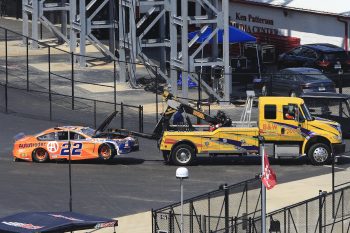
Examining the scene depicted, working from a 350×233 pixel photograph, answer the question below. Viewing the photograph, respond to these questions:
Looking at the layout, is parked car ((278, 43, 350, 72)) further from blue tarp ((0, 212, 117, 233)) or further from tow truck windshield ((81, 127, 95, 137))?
blue tarp ((0, 212, 117, 233))

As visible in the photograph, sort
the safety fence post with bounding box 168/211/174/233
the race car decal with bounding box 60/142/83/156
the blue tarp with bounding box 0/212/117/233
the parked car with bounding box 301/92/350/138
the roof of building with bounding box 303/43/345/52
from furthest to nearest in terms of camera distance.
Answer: the roof of building with bounding box 303/43/345/52
the parked car with bounding box 301/92/350/138
the race car decal with bounding box 60/142/83/156
the safety fence post with bounding box 168/211/174/233
the blue tarp with bounding box 0/212/117/233

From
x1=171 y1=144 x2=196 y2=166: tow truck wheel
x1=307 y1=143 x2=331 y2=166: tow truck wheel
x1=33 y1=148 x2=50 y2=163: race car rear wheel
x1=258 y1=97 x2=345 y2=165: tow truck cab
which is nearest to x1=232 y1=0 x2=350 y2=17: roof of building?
x1=258 y1=97 x2=345 y2=165: tow truck cab

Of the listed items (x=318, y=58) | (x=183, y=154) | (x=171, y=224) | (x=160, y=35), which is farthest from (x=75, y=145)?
(x=318, y=58)

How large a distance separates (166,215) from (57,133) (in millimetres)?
12111

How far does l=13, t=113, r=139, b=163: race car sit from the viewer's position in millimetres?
38344

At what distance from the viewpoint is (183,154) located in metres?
38.4

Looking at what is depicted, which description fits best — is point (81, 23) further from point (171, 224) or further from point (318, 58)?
point (171, 224)

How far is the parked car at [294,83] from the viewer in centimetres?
4828

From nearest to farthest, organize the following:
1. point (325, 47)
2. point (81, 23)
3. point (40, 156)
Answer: point (40, 156) → point (81, 23) → point (325, 47)

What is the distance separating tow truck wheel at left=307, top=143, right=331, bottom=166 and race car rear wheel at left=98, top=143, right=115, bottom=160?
237 inches

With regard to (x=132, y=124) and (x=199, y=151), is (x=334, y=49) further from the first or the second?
(x=199, y=151)

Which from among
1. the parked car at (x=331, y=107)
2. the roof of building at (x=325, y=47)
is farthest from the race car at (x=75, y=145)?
the roof of building at (x=325, y=47)

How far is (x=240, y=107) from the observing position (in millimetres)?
48562

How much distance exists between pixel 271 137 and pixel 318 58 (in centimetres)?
1669
